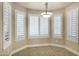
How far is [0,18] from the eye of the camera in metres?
1.86

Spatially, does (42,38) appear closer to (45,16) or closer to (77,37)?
(45,16)

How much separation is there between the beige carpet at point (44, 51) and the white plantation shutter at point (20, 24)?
0.28m

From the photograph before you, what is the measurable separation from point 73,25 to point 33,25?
2.36ft

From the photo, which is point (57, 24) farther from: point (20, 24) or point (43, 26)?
point (20, 24)

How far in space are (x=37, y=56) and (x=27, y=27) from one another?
1.88ft

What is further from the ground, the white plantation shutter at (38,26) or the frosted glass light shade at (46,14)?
the frosted glass light shade at (46,14)

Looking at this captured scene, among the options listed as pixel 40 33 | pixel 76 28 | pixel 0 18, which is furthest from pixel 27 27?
pixel 76 28

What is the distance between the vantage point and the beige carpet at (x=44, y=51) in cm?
190

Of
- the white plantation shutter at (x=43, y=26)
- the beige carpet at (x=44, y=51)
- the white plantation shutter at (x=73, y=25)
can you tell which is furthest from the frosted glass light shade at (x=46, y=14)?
the beige carpet at (x=44, y=51)

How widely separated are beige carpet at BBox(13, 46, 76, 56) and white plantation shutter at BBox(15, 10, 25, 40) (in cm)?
28

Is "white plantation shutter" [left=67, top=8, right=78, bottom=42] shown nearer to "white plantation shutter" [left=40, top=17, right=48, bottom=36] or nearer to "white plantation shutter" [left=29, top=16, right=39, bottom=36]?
"white plantation shutter" [left=40, top=17, right=48, bottom=36]

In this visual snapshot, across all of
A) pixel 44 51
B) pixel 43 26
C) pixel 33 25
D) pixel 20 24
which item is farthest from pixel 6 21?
pixel 44 51

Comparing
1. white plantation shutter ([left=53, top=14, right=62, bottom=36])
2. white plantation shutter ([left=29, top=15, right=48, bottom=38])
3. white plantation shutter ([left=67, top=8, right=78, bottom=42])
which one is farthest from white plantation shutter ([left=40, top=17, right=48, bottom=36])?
white plantation shutter ([left=67, top=8, right=78, bottom=42])

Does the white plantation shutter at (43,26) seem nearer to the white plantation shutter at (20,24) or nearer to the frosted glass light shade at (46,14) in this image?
the frosted glass light shade at (46,14)
